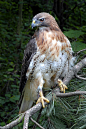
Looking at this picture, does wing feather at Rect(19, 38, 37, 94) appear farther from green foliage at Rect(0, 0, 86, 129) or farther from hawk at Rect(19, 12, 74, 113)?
green foliage at Rect(0, 0, 86, 129)

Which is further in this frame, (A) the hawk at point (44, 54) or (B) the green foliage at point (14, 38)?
(B) the green foliage at point (14, 38)

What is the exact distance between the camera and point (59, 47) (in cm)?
217

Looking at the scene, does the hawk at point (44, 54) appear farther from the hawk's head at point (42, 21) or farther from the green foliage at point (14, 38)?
the green foliage at point (14, 38)

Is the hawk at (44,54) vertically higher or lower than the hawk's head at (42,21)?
lower

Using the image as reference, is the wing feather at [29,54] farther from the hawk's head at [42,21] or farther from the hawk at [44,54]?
the hawk's head at [42,21]

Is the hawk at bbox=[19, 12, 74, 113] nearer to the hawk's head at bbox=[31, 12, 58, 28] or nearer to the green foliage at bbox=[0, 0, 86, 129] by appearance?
the hawk's head at bbox=[31, 12, 58, 28]

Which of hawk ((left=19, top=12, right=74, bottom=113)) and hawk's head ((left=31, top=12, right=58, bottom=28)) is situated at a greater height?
hawk's head ((left=31, top=12, right=58, bottom=28))

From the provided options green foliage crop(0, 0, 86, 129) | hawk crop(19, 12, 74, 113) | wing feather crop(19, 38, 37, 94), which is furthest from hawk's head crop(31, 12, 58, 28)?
green foliage crop(0, 0, 86, 129)

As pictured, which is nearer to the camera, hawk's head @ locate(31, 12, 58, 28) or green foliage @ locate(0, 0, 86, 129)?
hawk's head @ locate(31, 12, 58, 28)

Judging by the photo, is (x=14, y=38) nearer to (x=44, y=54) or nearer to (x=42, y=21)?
(x=42, y=21)

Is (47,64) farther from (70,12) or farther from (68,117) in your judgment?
(70,12)

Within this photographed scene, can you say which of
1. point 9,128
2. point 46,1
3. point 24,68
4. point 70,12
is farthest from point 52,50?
point 46,1

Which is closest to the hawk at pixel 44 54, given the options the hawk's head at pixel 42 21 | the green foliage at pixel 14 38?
the hawk's head at pixel 42 21

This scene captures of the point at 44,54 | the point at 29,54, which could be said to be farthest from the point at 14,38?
the point at 44,54
